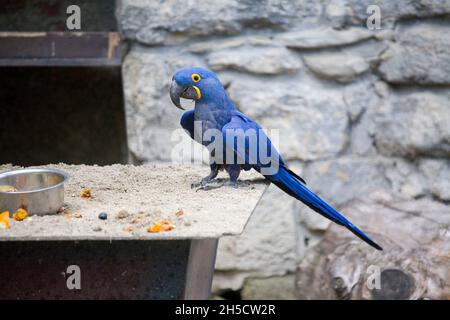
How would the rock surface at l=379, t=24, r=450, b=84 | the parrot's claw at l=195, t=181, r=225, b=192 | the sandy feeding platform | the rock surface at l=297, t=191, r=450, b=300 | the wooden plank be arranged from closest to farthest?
the sandy feeding platform
the parrot's claw at l=195, t=181, r=225, b=192
the rock surface at l=297, t=191, r=450, b=300
the rock surface at l=379, t=24, r=450, b=84
the wooden plank

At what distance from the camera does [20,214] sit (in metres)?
1.87

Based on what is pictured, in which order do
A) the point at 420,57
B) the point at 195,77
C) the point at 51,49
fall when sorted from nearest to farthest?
the point at 195,77 → the point at 420,57 → the point at 51,49

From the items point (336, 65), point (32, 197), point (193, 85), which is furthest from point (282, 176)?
point (336, 65)

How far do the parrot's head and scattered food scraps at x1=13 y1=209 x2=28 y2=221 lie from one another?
2.02 feet

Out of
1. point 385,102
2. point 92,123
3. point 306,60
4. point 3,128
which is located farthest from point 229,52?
point 3,128

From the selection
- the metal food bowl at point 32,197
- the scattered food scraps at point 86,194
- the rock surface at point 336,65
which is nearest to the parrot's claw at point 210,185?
the scattered food scraps at point 86,194

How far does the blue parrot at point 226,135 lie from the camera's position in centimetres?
225

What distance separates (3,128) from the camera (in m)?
3.61

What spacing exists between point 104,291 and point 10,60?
1606 mm

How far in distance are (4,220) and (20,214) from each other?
5 cm

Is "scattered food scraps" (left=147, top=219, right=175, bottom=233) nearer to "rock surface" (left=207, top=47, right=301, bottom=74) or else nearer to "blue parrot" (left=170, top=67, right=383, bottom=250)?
"blue parrot" (left=170, top=67, right=383, bottom=250)

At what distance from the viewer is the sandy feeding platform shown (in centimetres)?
172

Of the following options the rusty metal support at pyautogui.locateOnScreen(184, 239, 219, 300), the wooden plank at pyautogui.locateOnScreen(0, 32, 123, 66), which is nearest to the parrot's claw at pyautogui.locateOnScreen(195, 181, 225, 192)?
the rusty metal support at pyautogui.locateOnScreen(184, 239, 219, 300)

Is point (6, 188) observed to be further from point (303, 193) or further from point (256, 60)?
point (256, 60)
